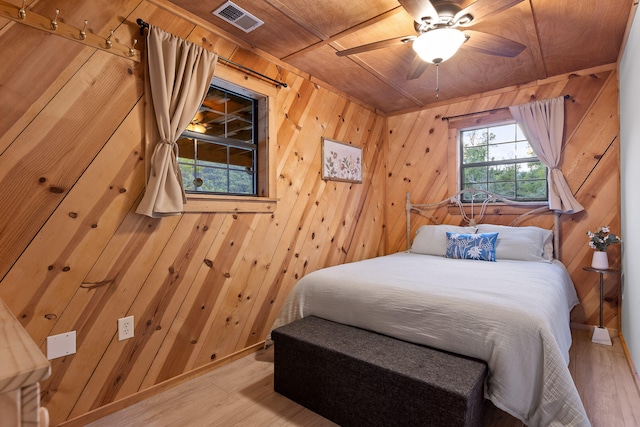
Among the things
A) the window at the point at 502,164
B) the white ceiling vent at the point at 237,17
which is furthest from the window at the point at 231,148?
the window at the point at 502,164

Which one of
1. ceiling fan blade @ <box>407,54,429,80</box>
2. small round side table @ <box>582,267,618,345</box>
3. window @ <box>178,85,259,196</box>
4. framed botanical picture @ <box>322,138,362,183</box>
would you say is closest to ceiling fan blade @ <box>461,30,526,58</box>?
ceiling fan blade @ <box>407,54,429,80</box>

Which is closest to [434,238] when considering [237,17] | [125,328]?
[237,17]

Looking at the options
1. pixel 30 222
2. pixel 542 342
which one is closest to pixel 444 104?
pixel 542 342

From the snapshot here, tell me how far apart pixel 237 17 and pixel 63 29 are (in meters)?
0.98

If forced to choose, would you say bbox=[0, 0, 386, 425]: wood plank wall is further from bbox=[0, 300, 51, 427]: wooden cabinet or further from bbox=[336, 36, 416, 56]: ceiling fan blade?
bbox=[0, 300, 51, 427]: wooden cabinet

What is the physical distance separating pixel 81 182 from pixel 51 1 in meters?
0.90

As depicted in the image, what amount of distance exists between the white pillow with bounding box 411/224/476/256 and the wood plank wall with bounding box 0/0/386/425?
1.70 meters

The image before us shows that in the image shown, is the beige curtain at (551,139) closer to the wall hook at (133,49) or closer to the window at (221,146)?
the window at (221,146)

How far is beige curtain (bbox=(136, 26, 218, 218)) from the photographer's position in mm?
1943

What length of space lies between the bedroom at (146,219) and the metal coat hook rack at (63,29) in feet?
0.11

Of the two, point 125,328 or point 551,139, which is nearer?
point 125,328

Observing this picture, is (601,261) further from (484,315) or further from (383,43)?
(383,43)

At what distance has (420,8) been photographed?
175 centimetres

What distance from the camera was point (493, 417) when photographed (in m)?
1.78
